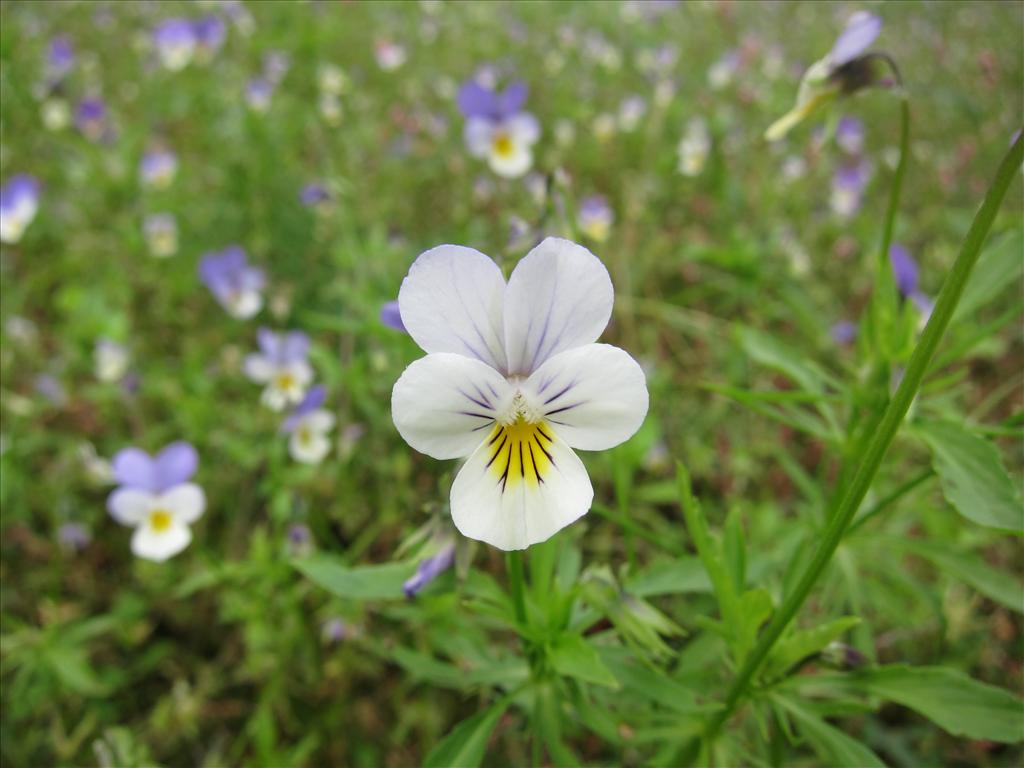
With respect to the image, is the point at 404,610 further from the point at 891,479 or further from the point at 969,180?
the point at 969,180

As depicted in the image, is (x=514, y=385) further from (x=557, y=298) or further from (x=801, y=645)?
(x=801, y=645)

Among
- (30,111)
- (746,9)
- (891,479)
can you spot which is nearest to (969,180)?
(891,479)

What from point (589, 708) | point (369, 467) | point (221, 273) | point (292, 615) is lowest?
point (292, 615)

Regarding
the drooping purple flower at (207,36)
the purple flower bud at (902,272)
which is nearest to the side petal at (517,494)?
the purple flower bud at (902,272)

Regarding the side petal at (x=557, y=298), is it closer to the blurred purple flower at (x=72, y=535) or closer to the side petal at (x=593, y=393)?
the side petal at (x=593, y=393)

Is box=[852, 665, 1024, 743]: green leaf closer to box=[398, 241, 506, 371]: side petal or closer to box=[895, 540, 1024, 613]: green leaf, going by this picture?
box=[895, 540, 1024, 613]: green leaf

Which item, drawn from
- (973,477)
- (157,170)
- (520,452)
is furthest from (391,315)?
(157,170)

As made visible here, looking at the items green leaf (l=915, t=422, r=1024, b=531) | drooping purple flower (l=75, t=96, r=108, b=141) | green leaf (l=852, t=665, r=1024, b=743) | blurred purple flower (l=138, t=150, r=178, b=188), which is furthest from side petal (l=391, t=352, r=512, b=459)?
drooping purple flower (l=75, t=96, r=108, b=141)
